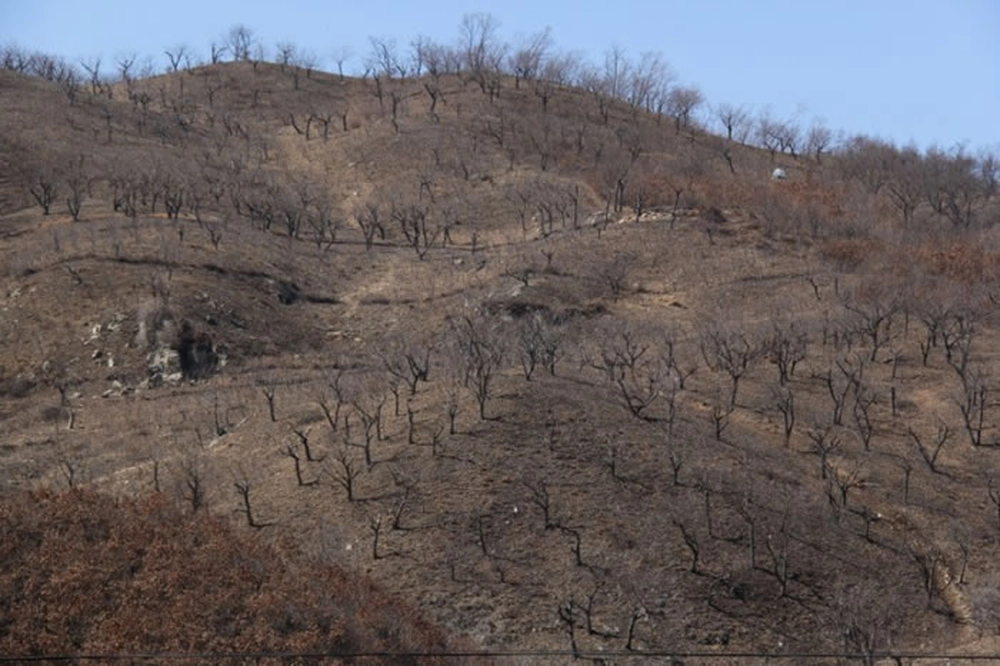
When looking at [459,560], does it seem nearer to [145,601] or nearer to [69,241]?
[145,601]

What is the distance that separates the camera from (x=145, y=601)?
16.8m

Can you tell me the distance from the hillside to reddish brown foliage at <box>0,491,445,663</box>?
1508 millimetres

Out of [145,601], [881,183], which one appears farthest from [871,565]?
[881,183]

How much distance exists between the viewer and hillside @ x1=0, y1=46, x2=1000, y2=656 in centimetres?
2053

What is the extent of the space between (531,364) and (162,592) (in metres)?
10.8

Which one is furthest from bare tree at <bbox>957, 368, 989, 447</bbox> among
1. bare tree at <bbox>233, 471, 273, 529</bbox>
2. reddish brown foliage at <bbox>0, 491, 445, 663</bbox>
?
bare tree at <bbox>233, 471, 273, 529</bbox>

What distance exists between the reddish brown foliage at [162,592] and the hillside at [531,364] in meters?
1.51

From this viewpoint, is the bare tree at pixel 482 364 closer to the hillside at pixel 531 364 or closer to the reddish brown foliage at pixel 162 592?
the hillside at pixel 531 364

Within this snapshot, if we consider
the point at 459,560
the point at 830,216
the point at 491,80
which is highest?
the point at 491,80

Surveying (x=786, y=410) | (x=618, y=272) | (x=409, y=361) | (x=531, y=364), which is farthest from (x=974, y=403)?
(x=618, y=272)

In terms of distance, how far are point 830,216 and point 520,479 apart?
2842 cm

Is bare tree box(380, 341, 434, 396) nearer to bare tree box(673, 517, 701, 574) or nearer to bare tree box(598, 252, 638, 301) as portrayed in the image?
bare tree box(673, 517, 701, 574)

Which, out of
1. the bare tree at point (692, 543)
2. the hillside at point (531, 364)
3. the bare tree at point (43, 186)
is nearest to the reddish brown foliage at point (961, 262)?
the hillside at point (531, 364)

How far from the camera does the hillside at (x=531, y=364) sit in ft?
67.4
